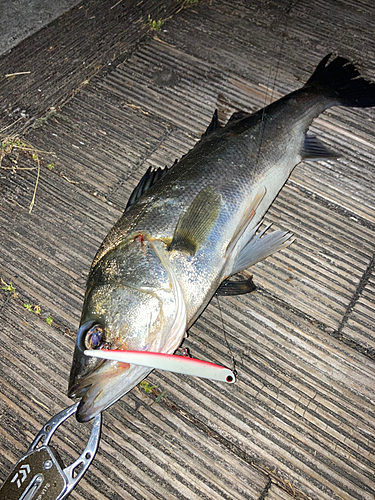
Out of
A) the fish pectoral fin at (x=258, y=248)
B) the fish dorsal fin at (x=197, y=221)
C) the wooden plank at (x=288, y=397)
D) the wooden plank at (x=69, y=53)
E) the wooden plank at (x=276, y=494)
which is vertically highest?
the wooden plank at (x=69, y=53)

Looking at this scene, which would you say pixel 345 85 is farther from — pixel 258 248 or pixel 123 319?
pixel 123 319

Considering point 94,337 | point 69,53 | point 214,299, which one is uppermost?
point 69,53

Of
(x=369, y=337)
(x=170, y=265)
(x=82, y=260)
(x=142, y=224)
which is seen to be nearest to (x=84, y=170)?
Answer: (x=82, y=260)

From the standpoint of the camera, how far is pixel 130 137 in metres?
3.14

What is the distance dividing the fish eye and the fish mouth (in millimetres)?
96

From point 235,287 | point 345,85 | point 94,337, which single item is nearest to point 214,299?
point 235,287

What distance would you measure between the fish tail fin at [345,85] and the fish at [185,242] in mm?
168

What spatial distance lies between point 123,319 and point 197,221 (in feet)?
2.28

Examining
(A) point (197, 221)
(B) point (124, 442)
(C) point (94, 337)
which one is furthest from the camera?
(A) point (197, 221)

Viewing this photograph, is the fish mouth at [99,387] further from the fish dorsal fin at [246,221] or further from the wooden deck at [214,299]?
the fish dorsal fin at [246,221]

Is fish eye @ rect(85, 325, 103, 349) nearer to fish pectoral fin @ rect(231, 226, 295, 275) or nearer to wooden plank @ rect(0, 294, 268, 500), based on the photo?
wooden plank @ rect(0, 294, 268, 500)

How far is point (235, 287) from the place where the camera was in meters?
2.40

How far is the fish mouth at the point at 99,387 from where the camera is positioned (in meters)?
1.82

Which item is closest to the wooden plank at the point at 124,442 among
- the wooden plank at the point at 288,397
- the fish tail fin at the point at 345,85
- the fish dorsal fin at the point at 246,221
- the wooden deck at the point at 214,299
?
the wooden deck at the point at 214,299
